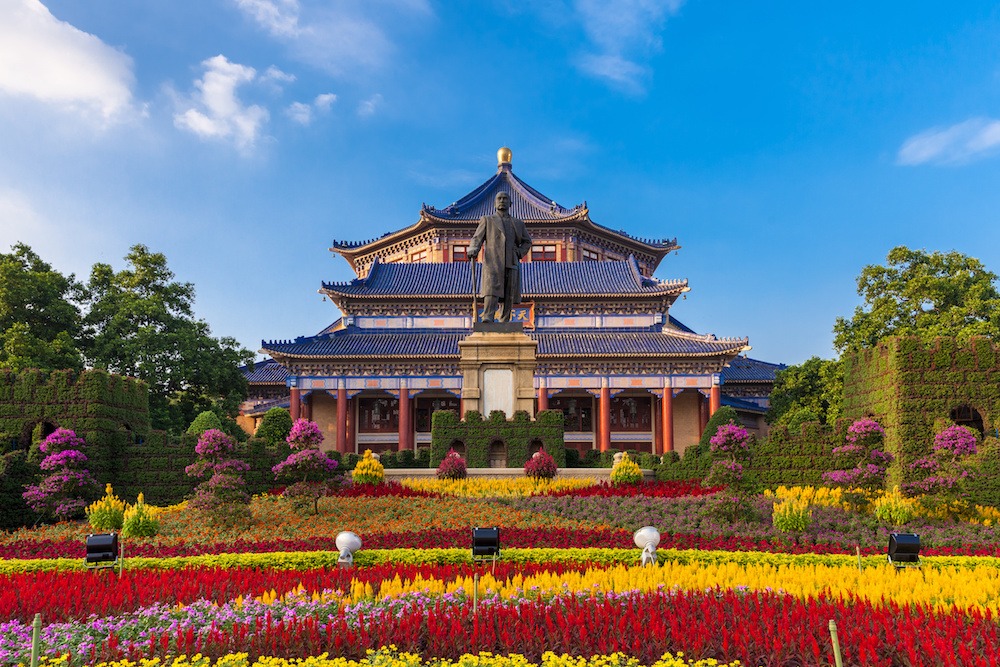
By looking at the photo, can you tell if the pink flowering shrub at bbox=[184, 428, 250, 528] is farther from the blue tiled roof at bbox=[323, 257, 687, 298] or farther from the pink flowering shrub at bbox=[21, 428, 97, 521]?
the blue tiled roof at bbox=[323, 257, 687, 298]

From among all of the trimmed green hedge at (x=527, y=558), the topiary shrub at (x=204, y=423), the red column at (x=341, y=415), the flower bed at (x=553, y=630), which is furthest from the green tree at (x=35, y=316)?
the flower bed at (x=553, y=630)

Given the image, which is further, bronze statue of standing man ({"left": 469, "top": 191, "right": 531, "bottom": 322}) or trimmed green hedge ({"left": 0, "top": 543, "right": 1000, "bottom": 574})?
bronze statue of standing man ({"left": 469, "top": 191, "right": 531, "bottom": 322})

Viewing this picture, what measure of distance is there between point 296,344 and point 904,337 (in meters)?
28.8

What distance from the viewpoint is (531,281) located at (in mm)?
42000

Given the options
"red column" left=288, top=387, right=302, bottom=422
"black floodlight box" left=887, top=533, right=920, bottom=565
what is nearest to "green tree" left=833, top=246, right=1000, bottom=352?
"black floodlight box" left=887, top=533, right=920, bottom=565

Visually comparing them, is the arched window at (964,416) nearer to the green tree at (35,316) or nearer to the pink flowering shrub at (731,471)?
the pink flowering shrub at (731,471)

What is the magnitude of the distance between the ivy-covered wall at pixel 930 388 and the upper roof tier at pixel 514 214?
101ft

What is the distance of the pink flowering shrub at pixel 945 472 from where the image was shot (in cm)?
1409

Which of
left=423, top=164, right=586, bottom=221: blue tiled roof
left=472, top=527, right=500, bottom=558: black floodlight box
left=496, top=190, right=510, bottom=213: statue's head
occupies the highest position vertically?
left=423, top=164, right=586, bottom=221: blue tiled roof

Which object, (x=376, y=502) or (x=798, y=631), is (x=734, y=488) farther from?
(x=798, y=631)

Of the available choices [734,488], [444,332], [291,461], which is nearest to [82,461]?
[291,461]

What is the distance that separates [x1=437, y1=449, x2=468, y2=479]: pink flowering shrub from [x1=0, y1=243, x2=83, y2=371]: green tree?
612 inches

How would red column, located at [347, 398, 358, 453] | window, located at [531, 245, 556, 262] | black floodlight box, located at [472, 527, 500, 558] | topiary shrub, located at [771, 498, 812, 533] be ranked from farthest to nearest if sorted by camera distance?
window, located at [531, 245, 556, 262] < red column, located at [347, 398, 358, 453] < topiary shrub, located at [771, 498, 812, 533] < black floodlight box, located at [472, 527, 500, 558]

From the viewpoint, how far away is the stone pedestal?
20875mm
